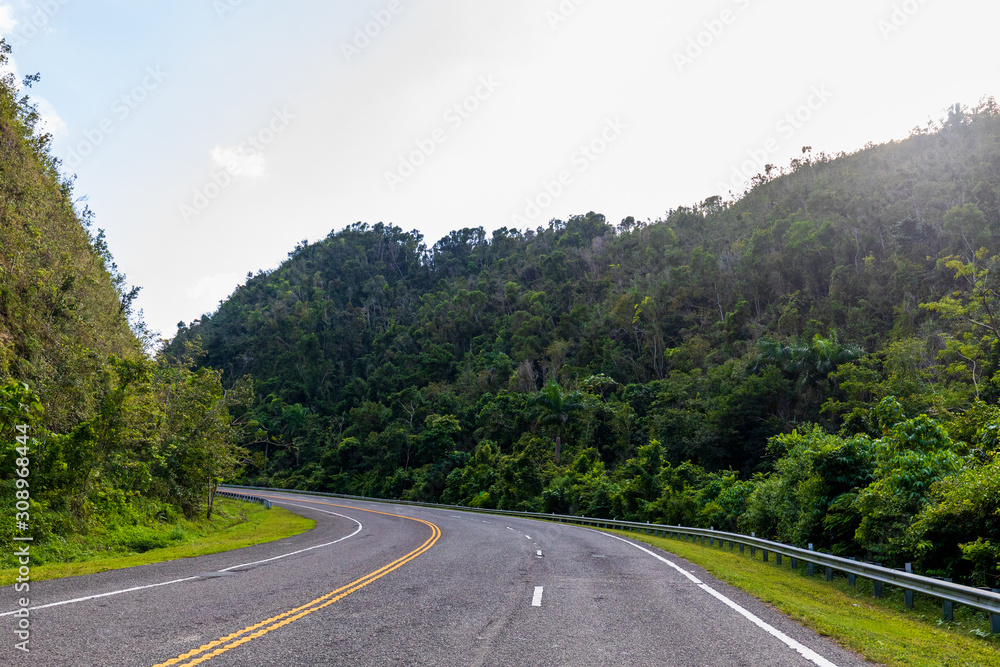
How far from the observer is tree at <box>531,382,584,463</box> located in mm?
55156

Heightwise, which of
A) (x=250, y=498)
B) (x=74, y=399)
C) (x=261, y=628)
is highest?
(x=74, y=399)

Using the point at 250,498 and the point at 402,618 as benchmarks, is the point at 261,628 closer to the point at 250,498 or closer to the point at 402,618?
the point at 402,618

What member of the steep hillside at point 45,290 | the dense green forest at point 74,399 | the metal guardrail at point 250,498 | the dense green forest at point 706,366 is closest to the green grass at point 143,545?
the dense green forest at point 74,399

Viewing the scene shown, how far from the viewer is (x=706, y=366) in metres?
61.6

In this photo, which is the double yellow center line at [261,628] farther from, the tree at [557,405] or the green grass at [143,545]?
the tree at [557,405]

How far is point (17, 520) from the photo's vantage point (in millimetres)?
15695

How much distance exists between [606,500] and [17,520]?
107ft

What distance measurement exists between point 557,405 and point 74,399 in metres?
39.8

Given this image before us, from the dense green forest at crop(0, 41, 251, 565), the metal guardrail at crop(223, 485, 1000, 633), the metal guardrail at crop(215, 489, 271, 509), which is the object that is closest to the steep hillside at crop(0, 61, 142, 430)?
the dense green forest at crop(0, 41, 251, 565)

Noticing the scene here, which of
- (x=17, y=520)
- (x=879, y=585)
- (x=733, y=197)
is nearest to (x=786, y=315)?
(x=733, y=197)

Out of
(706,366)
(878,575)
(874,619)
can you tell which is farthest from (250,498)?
(874,619)

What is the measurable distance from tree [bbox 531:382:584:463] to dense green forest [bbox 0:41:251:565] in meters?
28.9

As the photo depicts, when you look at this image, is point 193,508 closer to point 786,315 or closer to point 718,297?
point 786,315

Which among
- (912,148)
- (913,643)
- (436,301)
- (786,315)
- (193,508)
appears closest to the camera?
(913,643)
